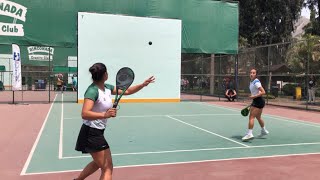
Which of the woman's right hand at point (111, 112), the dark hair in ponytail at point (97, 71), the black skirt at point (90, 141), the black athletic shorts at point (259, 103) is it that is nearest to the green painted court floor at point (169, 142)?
the black athletic shorts at point (259, 103)

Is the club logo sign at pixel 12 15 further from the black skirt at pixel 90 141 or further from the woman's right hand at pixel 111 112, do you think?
the woman's right hand at pixel 111 112

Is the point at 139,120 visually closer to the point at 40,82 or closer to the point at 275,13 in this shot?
the point at 275,13

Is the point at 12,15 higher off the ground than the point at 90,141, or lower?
higher

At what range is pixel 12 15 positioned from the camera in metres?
23.7

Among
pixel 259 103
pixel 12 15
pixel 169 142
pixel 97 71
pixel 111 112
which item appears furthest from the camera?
pixel 12 15

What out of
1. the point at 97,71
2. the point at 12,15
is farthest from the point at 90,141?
the point at 12,15

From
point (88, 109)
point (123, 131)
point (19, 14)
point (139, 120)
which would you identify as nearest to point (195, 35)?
point (19, 14)

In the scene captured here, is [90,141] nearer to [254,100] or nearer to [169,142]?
[169,142]

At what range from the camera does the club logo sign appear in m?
23.8

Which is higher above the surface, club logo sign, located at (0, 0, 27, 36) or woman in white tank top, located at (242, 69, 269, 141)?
club logo sign, located at (0, 0, 27, 36)

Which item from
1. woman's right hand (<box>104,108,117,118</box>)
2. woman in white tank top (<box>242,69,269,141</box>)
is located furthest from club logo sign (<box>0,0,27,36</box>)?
woman's right hand (<box>104,108,117,118</box>)

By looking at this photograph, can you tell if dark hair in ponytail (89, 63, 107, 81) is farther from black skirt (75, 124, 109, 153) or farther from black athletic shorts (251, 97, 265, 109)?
black athletic shorts (251, 97, 265, 109)

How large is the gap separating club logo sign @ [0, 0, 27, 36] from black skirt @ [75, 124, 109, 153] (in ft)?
68.4

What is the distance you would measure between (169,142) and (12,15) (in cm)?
1705
